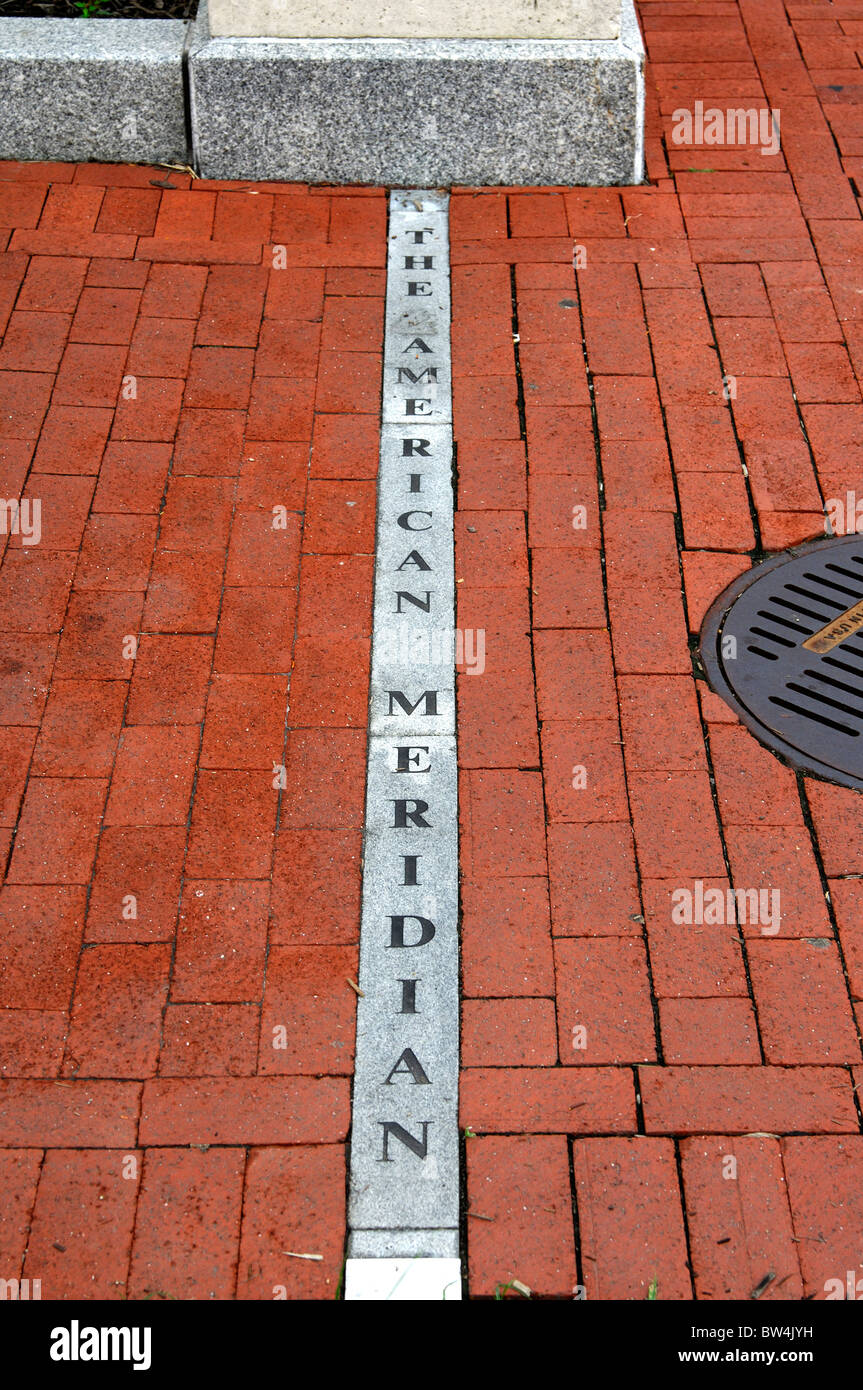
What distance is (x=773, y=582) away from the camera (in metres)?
4.16

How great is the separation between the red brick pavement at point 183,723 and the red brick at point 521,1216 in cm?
28

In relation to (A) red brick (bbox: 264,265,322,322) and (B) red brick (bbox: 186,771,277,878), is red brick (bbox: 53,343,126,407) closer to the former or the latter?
(A) red brick (bbox: 264,265,322,322)

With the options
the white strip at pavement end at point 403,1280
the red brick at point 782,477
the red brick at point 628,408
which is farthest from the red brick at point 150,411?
the white strip at pavement end at point 403,1280

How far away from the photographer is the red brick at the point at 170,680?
149 inches

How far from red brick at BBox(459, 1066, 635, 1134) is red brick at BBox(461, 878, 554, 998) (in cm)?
21

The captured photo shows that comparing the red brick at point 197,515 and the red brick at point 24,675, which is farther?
the red brick at point 197,515

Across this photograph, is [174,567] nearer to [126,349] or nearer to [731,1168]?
[126,349]

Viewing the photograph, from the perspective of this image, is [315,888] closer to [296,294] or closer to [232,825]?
[232,825]

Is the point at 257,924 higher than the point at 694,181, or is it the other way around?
the point at 694,181

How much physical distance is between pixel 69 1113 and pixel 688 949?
141 centimetres

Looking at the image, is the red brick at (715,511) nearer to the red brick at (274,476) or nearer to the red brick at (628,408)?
the red brick at (628,408)

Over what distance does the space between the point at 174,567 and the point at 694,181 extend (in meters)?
3.03

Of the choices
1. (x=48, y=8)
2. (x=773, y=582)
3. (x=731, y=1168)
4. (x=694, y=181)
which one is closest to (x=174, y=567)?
(x=773, y=582)

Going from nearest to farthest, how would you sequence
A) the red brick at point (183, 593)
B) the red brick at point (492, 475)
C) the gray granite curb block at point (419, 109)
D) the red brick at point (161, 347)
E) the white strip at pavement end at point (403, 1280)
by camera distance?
the white strip at pavement end at point (403, 1280) < the red brick at point (183, 593) < the red brick at point (492, 475) < the red brick at point (161, 347) < the gray granite curb block at point (419, 109)
